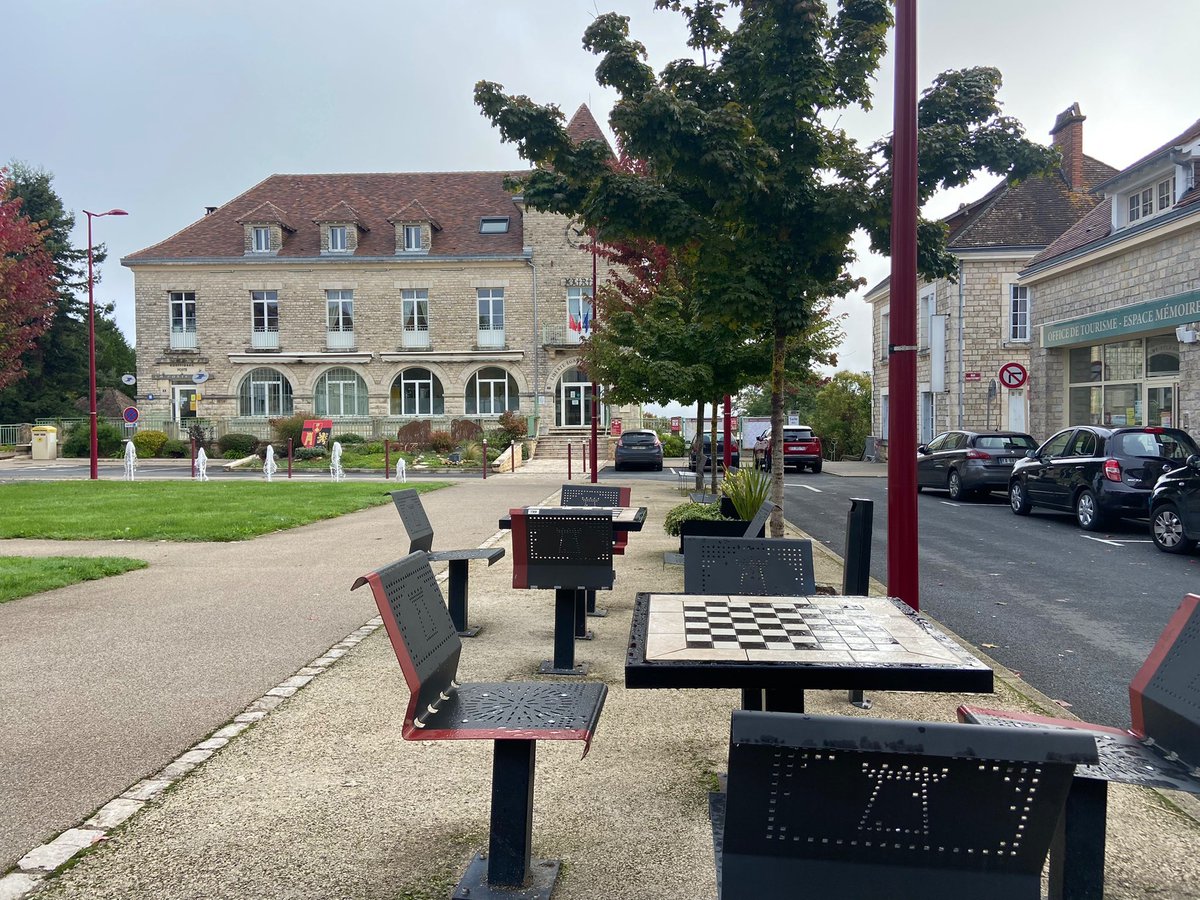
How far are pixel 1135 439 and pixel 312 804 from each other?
13.8 metres

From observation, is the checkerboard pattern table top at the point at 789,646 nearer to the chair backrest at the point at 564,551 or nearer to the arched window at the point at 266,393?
the chair backrest at the point at 564,551

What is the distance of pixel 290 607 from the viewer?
8055mm

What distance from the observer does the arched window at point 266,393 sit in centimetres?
4503

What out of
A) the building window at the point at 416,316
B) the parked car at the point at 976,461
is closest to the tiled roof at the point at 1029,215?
the parked car at the point at 976,461

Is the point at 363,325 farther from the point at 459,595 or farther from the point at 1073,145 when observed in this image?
the point at 459,595

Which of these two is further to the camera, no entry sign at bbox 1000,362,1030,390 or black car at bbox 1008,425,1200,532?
no entry sign at bbox 1000,362,1030,390

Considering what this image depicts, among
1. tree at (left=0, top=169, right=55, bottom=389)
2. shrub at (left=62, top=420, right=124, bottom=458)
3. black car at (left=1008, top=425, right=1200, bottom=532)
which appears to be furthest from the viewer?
shrub at (left=62, top=420, right=124, bottom=458)

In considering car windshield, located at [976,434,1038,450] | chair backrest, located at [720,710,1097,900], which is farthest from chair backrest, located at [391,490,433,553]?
car windshield, located at [976,434,1038,450]

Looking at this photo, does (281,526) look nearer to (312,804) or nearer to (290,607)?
(290,607)

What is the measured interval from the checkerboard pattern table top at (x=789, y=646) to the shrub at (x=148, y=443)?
1639 inches

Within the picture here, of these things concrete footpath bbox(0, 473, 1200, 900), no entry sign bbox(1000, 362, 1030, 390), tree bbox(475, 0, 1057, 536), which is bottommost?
concrete footpath bbox(0, 473, 1200, 900)

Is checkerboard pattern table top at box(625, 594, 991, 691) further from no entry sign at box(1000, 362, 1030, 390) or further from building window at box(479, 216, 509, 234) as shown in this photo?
building window at box(479, 216, 509, 234)

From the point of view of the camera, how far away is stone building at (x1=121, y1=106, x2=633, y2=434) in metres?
44.4

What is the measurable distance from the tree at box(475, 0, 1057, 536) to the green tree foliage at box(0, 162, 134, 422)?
52169 mm
